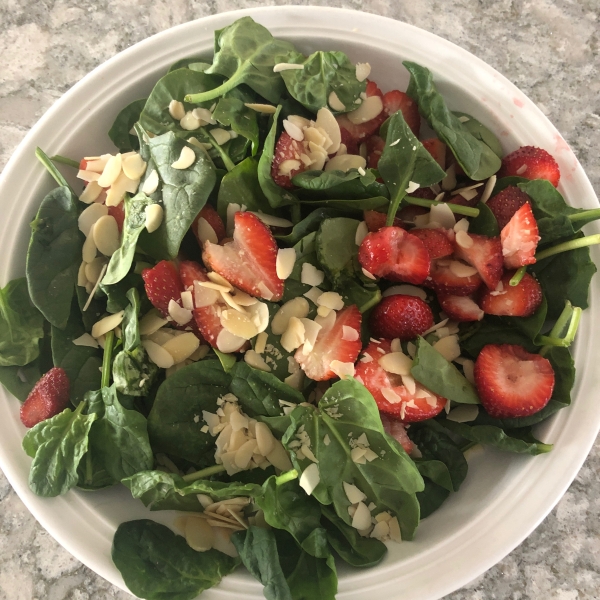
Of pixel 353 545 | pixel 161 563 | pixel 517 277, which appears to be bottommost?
pixel 161 563

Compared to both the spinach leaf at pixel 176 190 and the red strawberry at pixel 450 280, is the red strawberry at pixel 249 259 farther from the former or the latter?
the red strawberry at pixel 450 280

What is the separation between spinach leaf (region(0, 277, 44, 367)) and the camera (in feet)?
2.56

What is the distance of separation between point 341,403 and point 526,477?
0.28 m

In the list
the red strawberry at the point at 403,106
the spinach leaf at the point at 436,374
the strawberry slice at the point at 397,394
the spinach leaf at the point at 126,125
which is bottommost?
the strawberry slice at the point at 397,394

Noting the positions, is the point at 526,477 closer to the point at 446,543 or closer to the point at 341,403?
the point at 446,543

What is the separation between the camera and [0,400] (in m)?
0.78

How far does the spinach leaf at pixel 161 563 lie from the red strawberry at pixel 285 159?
0.52 metres

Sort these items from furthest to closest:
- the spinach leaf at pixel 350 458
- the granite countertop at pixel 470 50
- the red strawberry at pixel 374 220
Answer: the granite countertop at pixel 470 50, the red strawberry at pixel 374 220, the spinach leaf at pixel 350 458

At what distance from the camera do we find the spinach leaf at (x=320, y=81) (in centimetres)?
77

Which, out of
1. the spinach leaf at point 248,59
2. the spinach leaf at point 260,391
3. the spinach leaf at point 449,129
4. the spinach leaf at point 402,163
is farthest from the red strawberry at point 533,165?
the spinach leaf at point 260,391

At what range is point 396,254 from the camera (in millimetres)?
744

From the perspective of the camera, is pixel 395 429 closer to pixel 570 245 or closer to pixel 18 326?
pixel 570 245

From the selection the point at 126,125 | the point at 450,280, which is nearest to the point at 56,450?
the point at 126,125

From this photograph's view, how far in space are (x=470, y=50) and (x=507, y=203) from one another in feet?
1.32
